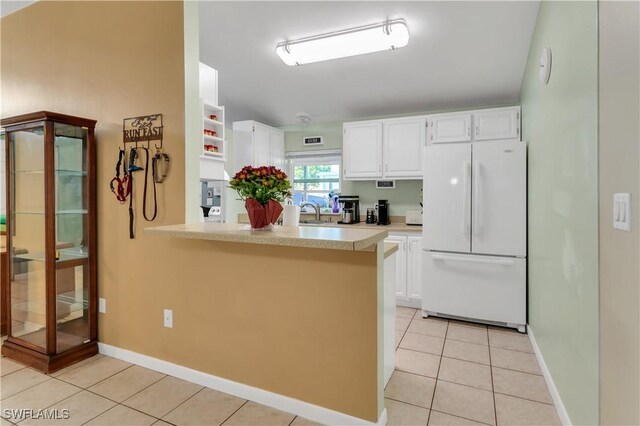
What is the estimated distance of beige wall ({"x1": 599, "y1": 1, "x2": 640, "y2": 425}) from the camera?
1.04 m

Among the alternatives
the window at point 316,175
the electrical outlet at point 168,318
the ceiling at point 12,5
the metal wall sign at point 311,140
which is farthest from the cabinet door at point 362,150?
the ceiling at point 12,5

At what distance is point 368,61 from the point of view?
3367 millimetres

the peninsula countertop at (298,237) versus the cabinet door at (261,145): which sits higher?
the cabinet door at (261,145)

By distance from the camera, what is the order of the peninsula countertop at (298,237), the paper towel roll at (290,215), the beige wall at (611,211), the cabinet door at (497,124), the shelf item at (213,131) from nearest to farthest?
the beige wall at (611,211), the peninsula countertop at (298,237), the paper towel roll at (290,215), the shelf item at (213,131), the cabinet door at (497,124)

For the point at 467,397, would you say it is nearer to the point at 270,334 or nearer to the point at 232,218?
the point at 270,334

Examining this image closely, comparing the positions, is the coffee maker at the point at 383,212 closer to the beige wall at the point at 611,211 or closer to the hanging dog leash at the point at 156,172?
the hanging dog leash at the point at 156,172

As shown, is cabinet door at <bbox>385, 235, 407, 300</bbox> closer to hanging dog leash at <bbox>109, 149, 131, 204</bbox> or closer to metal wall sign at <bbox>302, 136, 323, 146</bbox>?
metal wall sign at <bbox>302, 136, 323, 146</bbox>

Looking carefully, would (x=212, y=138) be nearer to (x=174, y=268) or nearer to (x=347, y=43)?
(x=174, y=268)

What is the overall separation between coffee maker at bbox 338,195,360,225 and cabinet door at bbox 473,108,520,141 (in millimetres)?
1644

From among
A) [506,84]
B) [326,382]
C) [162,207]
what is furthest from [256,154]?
[326,382]

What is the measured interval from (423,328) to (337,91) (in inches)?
108

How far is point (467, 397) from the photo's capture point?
2078 mm

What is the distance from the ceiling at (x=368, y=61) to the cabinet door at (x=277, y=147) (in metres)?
0.24

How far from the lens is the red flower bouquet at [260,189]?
75.5 inches
